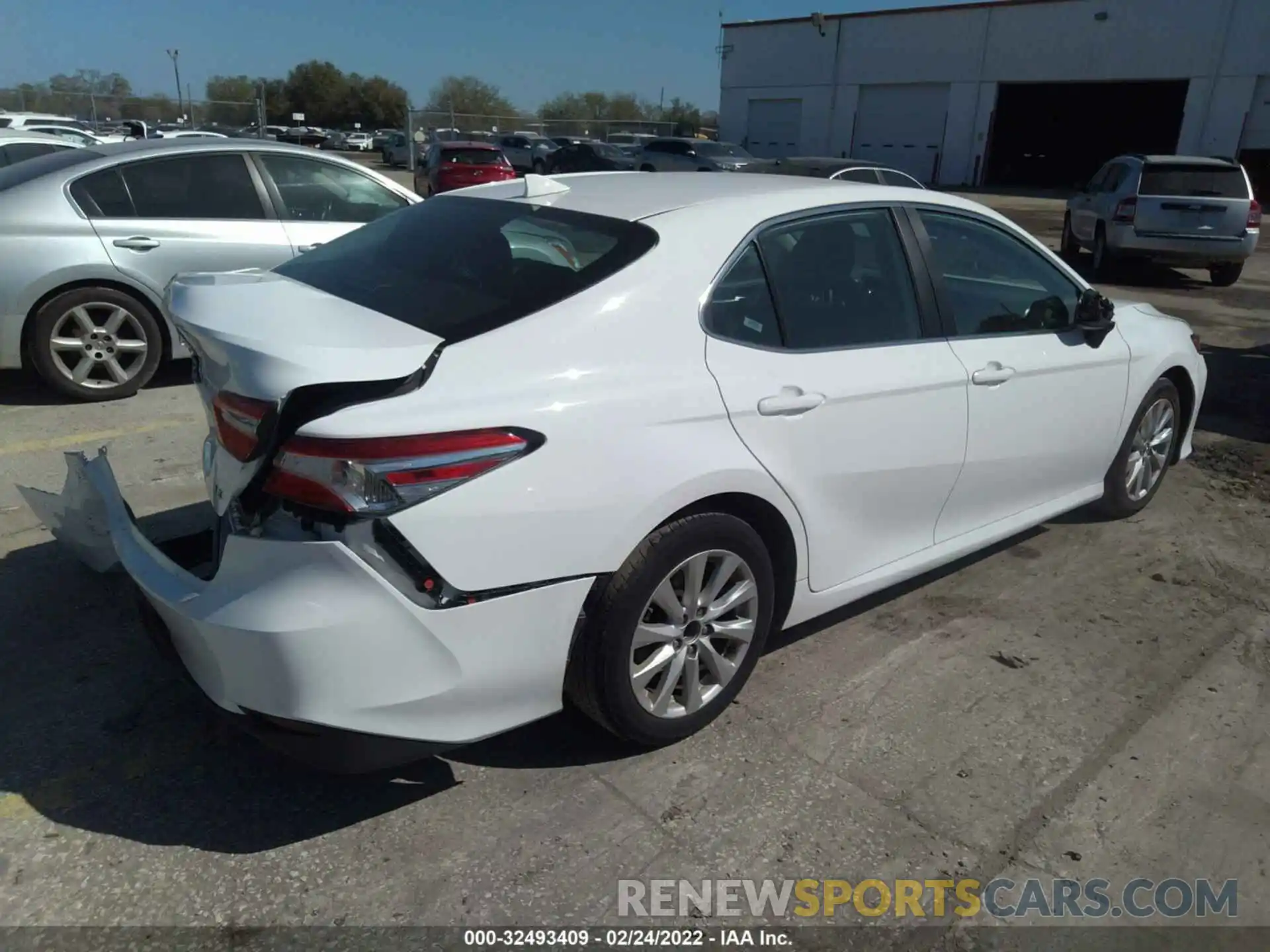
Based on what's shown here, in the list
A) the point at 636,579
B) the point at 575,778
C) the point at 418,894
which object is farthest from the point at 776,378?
the point at 418,894

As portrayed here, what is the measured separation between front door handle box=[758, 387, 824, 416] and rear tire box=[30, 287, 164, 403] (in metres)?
4.88

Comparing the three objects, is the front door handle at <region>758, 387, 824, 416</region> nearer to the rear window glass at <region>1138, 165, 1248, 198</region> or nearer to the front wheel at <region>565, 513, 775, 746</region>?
the front wheel at <region>565, 513, 775, 746</region>

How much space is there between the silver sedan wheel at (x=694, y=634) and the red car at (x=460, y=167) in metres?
17.1

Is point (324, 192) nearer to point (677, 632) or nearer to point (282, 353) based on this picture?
Answer: point (282, 353)

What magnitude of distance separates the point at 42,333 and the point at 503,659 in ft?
16.1

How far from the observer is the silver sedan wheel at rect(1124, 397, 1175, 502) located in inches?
185

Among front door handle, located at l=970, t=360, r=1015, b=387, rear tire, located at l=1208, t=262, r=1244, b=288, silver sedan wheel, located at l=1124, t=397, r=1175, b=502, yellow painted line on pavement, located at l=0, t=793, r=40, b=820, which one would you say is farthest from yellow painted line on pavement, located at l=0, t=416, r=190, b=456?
rear tire, located at l=1208, t=262, r=1244, b=288

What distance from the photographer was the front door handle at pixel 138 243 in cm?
596

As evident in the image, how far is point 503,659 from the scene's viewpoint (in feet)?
7.90

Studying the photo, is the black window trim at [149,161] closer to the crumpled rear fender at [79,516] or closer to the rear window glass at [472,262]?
the crumpled rear fender at [79,516]

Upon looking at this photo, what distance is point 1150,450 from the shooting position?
4.84 metres

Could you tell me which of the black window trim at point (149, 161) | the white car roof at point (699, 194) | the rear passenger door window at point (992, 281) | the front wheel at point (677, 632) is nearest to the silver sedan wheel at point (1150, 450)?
the rear passenger door window at point (992, 281)

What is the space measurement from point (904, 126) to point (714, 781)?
142 ft

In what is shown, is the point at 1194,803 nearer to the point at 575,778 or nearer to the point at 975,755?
the point at 975,755
